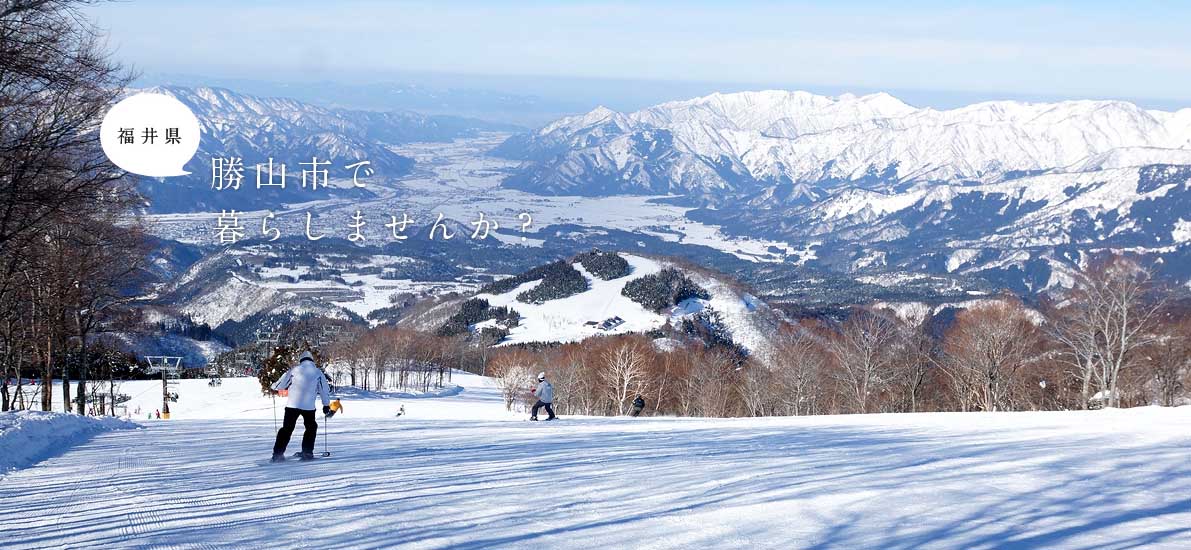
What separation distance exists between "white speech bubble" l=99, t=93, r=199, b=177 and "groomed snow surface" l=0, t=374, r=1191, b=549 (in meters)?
5.99

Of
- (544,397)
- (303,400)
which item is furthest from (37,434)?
(544,397)

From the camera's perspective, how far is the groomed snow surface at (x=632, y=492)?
29.4ft

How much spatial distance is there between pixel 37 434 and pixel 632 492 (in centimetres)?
1184

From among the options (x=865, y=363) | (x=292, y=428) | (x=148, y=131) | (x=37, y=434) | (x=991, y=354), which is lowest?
(x=865, y=363)

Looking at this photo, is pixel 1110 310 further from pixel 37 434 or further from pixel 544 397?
pixel 37 434

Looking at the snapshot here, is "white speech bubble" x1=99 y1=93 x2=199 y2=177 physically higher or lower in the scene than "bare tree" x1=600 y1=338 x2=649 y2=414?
higher

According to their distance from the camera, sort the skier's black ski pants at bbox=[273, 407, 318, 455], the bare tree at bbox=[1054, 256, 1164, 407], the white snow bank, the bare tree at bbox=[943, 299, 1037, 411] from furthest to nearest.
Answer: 1. the bare tree at bbox=[943, 299, 1037, 411]
2. the bare tree at bbox=[1054, 256, 1164, 407]
3. the white snow bank
4. the skier's black ski pants at bbox=[273, 407, 318, 455]

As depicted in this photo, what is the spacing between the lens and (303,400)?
14.6 metres

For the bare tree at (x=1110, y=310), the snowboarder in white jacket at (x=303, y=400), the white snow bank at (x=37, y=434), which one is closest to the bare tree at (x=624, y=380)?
the bare tree at (x=1110, y=310)

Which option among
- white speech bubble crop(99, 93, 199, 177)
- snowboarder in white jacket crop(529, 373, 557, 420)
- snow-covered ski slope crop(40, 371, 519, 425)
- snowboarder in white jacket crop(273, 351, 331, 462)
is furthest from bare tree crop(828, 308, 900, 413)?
snowboarder in white jacket crop(273, 351, 331, 462)

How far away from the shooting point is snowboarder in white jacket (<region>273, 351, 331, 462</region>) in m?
14.5

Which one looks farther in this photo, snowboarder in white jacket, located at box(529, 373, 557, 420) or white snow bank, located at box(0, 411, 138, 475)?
snowboarder in white jacket, located at box(529, 373, 557, 420)

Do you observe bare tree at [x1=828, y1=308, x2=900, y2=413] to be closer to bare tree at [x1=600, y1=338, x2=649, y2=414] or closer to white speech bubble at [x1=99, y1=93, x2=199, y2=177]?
bare tree at [x1=600, y1=338, x2=649, y2=414]

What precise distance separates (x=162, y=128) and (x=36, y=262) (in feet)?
31.8
